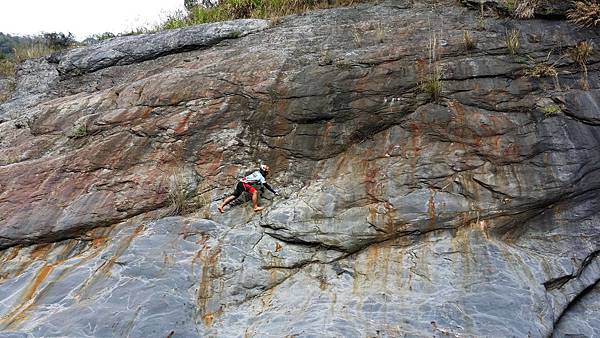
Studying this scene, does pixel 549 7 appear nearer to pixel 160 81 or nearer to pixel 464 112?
pixel 464 112

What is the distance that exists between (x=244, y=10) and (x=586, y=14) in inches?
295

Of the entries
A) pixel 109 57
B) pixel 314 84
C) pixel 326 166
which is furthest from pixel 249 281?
pixel 109 57

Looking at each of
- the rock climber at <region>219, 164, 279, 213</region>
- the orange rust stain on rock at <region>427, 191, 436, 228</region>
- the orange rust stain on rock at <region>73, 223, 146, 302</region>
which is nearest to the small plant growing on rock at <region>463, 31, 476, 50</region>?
the orange rust stain on rock at <region>427, 191, 436, 228</region>

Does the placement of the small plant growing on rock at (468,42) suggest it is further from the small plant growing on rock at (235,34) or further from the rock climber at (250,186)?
the small plant growing on rock at (235,34)

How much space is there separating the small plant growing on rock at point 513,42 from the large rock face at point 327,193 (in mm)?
92

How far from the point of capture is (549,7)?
832 cm

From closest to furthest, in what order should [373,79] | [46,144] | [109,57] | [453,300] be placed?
[453,300] < [373,79] < [46,144] < [109,57]

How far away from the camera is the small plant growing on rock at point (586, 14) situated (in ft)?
25.5

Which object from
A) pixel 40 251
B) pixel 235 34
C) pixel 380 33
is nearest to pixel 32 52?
pixel 235 34

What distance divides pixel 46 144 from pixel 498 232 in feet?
24.9

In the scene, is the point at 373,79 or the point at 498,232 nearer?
the point at 498,232

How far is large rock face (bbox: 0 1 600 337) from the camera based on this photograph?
5.41 m

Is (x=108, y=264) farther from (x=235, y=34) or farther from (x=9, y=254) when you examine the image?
(x=235, y=34)

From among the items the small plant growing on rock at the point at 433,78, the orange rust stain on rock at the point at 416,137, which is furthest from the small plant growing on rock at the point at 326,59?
the orange rust stain on rock at the point at 416,137
